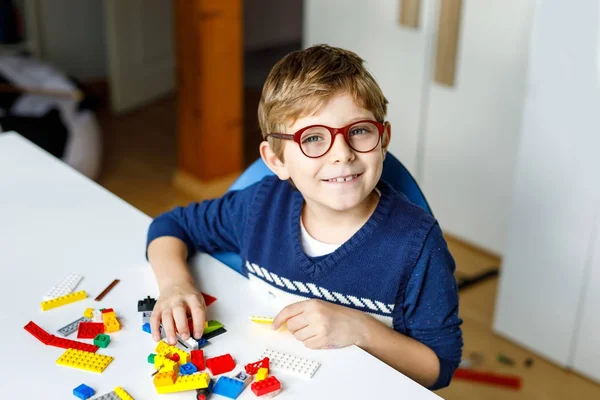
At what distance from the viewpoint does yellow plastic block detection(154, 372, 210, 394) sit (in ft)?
3.22

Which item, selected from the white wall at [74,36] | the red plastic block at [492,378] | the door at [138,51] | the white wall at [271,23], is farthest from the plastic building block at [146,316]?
Result: the white wall at [271,23]

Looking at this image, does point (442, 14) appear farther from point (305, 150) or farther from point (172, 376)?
point (172, 376)

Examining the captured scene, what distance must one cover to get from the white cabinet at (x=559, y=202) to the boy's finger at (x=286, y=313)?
4.04 ft

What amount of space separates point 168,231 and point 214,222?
3.7 inches

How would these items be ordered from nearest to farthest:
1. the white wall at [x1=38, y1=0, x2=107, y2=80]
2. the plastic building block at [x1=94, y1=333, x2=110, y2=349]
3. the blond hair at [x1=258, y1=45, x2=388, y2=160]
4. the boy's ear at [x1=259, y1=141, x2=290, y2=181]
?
the plastic building block at [x1=94, y1=333, x2=110, y2=349] < the blond hair at [x1=258, y1=45, x2=388, y2=160] < the boy's ear at [x1=259, y1=141, x2=290, y2=181] < the white wall at [x1=38, y1=0, x2=107, y2=80]

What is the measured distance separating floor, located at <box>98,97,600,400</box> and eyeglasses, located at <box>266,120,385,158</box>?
1.06 metres

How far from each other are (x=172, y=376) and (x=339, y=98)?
484 millimetres

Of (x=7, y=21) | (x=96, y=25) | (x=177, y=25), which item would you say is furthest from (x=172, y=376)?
(x=96, y=25)

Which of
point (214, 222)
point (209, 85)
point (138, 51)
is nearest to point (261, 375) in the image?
point (214, 222)

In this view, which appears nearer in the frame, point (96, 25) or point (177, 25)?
point (177, 25)

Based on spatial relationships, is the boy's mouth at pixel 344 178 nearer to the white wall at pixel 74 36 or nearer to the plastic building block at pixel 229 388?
the plastic building block at pixel 229 388

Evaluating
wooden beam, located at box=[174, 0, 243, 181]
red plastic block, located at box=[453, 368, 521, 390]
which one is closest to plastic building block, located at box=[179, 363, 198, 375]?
red plastic block, located at box=[453, 368, 521, 390]

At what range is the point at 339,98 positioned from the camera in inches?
46.1

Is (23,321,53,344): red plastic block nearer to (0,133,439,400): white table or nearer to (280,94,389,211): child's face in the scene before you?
(0,133,439,400): white table
